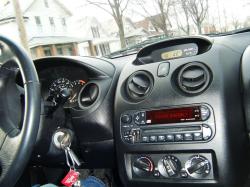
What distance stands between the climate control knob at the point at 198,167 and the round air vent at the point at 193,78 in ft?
1.00

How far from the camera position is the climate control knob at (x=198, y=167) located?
5.60 ft

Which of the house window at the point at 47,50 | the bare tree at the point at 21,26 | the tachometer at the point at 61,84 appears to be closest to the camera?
the tachometer at the point at 61,84

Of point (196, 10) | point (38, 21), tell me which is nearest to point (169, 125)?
point (196, 10)

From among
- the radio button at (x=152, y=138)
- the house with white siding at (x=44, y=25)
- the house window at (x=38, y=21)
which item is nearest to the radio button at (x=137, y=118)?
the radio button at (x=152, y=138)

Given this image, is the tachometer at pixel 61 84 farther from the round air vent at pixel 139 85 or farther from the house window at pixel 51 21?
the house window at pixel 51 21

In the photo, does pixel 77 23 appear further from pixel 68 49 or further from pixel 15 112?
pixel 15 112

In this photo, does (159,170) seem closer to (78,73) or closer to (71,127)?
(71,127)

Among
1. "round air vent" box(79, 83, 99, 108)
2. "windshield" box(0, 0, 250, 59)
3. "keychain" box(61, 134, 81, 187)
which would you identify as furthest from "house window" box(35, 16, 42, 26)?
"keychain" box(61, 134, 81, 187)

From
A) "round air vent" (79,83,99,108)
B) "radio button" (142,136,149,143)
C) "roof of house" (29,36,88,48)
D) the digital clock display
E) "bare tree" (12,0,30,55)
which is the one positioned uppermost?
"roof of house" (29,36,88,48)

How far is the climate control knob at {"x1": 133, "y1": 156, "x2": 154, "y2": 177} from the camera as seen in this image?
6.15ft

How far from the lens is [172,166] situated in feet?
5.86

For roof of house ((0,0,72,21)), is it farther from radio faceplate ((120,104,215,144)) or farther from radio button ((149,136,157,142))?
radio button ((149,136,157,142))

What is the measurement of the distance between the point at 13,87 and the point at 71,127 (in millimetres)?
529

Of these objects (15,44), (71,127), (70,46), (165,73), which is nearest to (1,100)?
(15,44)
